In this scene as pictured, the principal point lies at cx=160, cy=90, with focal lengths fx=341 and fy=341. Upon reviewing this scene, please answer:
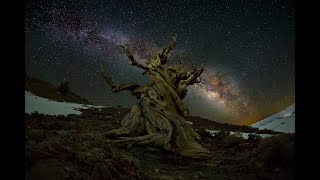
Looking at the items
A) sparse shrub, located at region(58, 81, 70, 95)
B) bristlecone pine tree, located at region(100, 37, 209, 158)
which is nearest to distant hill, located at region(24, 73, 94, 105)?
sparse shrub, located at region(58, 81, 70, 95)

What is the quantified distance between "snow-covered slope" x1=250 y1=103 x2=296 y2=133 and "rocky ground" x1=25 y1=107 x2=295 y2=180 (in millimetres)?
11646

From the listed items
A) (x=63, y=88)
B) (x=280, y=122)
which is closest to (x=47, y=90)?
(x=63, y=88)

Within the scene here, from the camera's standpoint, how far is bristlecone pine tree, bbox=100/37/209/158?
466 inches

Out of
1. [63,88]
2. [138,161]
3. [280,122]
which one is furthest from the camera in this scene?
[63,88]

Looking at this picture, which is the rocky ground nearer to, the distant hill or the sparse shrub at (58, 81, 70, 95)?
the distant hill

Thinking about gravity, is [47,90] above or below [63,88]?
below

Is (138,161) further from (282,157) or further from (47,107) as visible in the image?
(47,107)

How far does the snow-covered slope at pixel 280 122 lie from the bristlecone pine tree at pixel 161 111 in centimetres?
1215

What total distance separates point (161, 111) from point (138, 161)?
3.43 m

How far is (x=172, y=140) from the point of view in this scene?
11859mm

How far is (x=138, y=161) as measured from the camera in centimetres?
968

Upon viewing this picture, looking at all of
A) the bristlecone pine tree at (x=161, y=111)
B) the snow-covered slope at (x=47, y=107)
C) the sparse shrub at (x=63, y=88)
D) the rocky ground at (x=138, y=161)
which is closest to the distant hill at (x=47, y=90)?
the sparse shrub at (x=63, y=88)

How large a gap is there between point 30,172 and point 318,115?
4.51 meters

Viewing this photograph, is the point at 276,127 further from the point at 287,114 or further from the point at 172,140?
the point at 172,140
